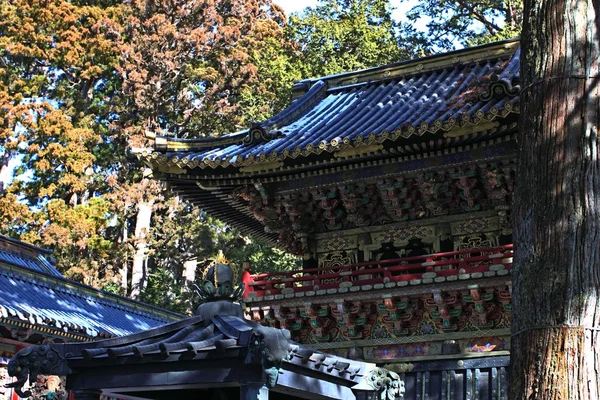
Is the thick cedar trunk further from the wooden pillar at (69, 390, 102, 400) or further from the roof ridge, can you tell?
the roof ridge

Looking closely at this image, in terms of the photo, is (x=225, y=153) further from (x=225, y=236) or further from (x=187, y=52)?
(x=187, y=52)

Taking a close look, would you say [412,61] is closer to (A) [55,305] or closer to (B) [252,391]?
(A) [55,305]

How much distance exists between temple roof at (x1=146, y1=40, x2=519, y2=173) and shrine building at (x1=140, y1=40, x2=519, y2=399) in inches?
1.3

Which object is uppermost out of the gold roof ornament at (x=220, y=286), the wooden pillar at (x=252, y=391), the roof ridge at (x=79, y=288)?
the roof ridge at (x=79, y=288)

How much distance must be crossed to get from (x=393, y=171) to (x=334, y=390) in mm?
5967

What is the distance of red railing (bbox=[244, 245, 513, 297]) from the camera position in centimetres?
1373

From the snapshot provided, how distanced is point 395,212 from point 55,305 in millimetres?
7805

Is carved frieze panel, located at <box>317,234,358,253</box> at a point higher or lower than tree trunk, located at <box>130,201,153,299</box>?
lower

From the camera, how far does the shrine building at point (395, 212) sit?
13.9 m

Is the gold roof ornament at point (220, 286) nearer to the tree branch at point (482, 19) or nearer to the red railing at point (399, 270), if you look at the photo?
the red railing at point (399, 270)

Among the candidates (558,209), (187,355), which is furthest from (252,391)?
(558,209)

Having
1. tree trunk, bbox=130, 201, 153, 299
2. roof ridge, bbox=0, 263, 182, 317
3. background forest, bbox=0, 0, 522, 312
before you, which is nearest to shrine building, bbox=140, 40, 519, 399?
roof ridge, bbox=0, 263, 182, 317

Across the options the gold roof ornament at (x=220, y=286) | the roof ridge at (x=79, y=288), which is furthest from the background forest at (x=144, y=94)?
the gold roof ornament at (x=220, y=286)

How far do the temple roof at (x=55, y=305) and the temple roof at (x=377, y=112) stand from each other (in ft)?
13.0
